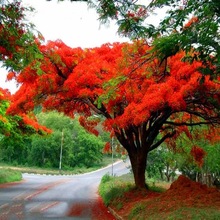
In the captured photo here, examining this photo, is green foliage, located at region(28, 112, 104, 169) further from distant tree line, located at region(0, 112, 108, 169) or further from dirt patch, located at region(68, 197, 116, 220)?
dirt patch, located at region(68, 197, 116, 220)

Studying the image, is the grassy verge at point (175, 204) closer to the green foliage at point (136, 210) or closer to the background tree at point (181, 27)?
the green foliage at point (136, 210)

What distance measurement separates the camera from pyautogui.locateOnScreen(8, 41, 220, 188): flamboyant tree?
12.6 m

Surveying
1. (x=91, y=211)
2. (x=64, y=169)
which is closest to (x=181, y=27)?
(x=91, y=211)

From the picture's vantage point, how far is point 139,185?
53.4 feet

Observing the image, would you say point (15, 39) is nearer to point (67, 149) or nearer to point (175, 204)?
point (175, 204)

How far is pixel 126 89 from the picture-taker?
14016 mm

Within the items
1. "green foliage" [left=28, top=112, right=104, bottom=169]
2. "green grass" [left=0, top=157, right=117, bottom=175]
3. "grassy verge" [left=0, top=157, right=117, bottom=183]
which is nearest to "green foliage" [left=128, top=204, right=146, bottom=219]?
"grassy verge" [left=0, top=157, right=117, bottom=183]

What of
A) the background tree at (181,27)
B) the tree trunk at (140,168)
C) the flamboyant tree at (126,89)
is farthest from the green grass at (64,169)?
the background tree at (181,27)

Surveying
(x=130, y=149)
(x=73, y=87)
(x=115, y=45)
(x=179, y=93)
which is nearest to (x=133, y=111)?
(x=179, y=93)

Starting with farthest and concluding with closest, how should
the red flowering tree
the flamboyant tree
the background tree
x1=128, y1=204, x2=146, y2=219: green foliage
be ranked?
the red flowering tree, the flamboyant tree, x1=128, y1=204, x2=146, y2=219: green foliage, the background tree

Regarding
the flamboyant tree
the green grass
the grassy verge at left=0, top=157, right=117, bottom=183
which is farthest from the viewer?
the green grass

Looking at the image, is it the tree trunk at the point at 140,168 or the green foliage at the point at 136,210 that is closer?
the green foliage at the point at 136,210

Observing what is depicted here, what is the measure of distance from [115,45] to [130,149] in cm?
509

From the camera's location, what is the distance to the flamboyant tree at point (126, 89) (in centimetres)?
1257
